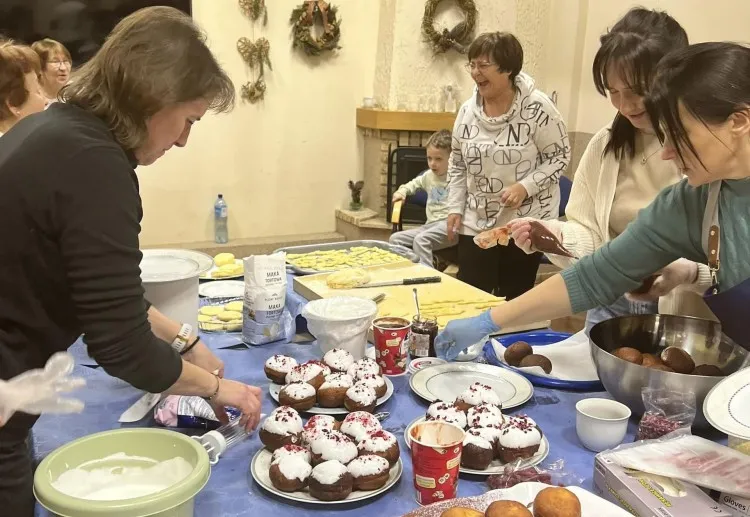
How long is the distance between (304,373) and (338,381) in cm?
8

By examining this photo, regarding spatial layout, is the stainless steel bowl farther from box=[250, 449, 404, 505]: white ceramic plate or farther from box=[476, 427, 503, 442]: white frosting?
box=[250, 449, 404, 505]: white ceramic plate

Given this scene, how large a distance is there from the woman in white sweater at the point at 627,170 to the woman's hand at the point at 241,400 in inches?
37.7

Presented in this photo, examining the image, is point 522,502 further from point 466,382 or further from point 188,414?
point 188,414

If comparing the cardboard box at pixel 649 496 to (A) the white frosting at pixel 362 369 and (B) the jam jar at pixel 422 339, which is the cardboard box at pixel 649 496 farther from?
(B) the jam jar at pixel 422 339

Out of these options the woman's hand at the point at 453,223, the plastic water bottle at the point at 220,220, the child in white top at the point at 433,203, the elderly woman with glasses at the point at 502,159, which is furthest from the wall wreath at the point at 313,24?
the woman's hand at the point at 453,223

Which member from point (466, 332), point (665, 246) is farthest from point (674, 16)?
point (466, 332)

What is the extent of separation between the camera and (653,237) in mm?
1501

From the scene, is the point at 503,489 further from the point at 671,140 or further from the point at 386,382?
the point at 671,140

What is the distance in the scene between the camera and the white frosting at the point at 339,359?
5.08ft

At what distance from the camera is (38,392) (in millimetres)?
928

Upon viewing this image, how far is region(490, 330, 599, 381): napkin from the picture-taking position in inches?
63.7

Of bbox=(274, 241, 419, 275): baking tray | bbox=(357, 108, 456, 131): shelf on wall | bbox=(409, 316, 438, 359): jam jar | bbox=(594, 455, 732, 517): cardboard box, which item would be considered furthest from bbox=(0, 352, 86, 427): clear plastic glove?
bbox=(357, 108, 456, 131): shelf on wall

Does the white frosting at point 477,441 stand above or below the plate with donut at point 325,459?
above

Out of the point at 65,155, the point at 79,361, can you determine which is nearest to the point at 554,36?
the point at 79,361
